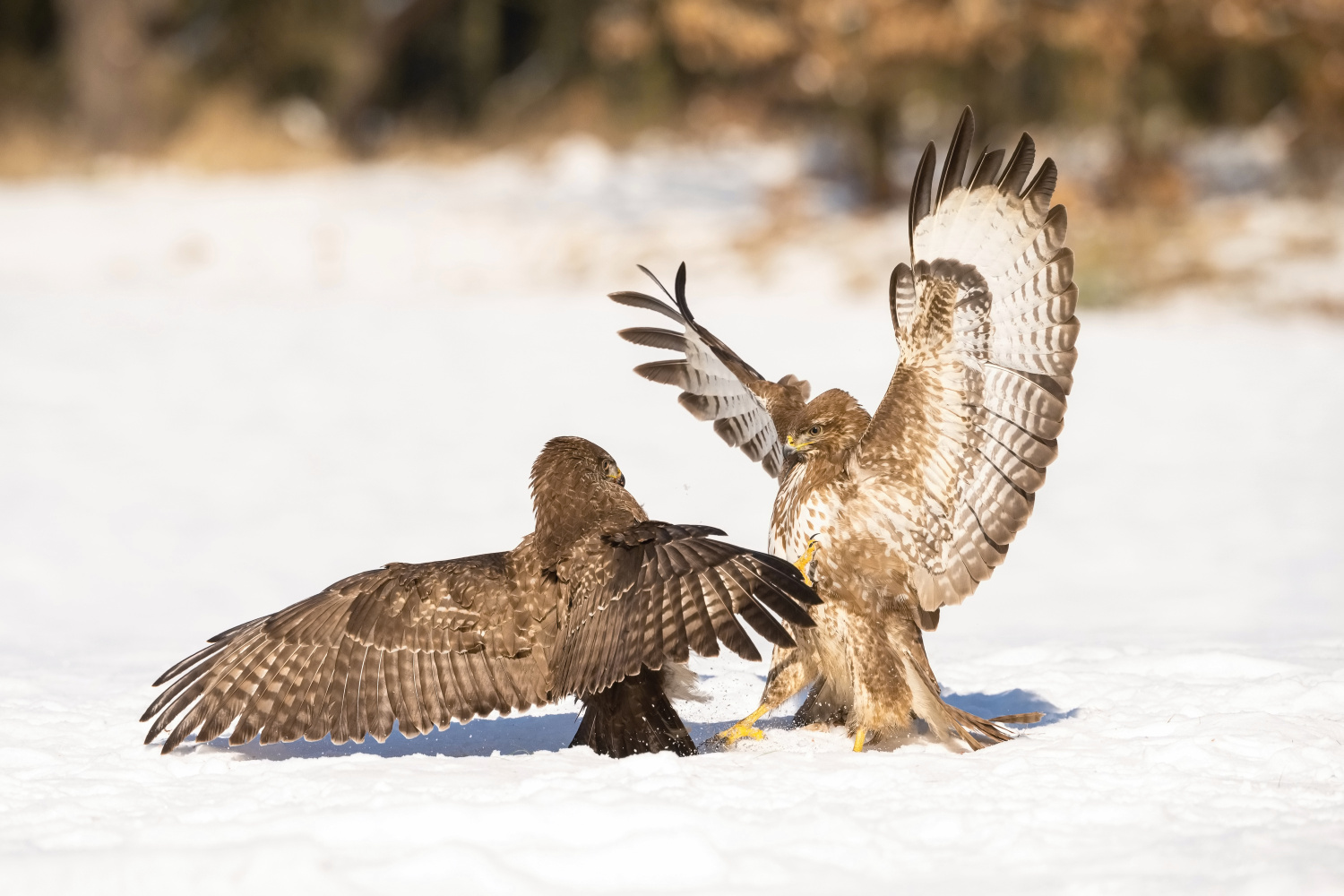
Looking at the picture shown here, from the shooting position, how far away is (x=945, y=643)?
7.35 m

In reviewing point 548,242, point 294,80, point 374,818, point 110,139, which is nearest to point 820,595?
point 374,818

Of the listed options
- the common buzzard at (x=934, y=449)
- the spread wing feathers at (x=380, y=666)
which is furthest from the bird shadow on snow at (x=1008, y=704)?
the spread wing feathers at (x=380, y=666)

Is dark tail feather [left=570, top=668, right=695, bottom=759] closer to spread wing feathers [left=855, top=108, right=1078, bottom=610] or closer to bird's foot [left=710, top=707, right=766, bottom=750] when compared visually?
bird's foot [left=710, top=707, right=766, bottom=750]

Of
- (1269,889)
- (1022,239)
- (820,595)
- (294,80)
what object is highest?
(294,80)

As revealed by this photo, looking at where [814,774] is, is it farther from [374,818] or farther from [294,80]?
[294,80]

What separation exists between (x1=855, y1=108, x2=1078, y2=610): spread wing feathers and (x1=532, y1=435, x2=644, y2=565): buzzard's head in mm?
830

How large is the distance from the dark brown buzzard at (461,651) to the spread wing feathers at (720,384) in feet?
2.56

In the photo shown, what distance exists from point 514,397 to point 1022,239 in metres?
7.97

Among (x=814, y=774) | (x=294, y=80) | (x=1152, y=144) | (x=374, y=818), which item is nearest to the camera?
(x=374, y=818)

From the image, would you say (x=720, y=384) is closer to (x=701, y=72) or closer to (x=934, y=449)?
(x=934, y=449)

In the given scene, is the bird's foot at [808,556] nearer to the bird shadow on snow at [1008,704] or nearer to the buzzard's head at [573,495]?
the buzzard's head at [573,495]

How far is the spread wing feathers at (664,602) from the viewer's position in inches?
174

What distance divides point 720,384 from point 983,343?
4.06 ft

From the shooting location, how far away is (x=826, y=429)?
5074mm
